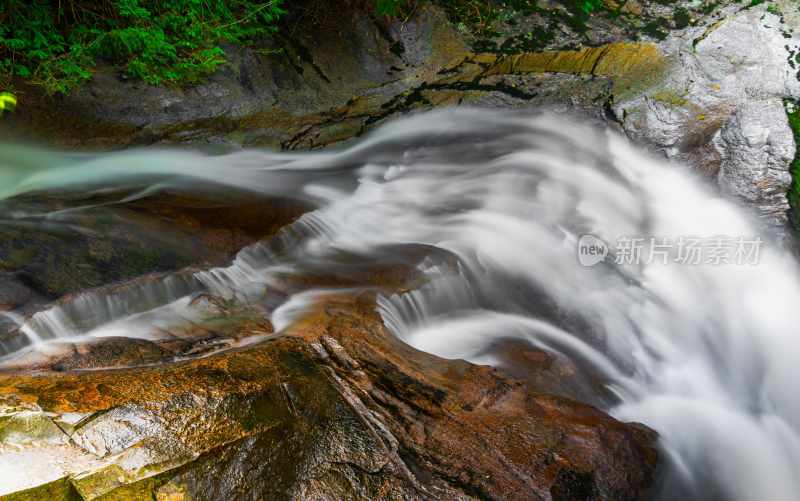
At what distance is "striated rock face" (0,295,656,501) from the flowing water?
767mm

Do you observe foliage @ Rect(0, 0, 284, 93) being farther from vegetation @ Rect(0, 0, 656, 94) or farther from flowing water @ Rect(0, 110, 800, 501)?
flowing water @ Rect(0, 110, 800, 501)

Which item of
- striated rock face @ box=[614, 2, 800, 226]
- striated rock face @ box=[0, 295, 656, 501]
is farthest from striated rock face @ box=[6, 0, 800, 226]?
striated rock face @ box=[0, 295, 656, 501]

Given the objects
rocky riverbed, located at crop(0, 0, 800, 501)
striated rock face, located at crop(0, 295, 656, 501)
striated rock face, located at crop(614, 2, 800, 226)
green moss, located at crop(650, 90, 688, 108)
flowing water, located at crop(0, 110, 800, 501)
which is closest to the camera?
striated rock face, located at crop(0, 295, 656, 501)

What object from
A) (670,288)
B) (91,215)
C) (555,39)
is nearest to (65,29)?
(91,215)

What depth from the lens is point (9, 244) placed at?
3.66 m

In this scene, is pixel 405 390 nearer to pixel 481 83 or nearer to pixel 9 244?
pixel 9 244

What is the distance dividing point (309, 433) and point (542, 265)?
336 cm

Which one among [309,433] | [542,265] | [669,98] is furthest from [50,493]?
[669,98]

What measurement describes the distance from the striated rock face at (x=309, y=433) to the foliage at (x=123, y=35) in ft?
12.5

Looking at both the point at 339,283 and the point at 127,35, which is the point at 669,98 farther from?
the point at 127,35

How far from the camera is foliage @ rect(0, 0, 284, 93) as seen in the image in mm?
4957

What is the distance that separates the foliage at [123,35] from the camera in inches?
195

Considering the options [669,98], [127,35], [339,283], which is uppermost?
[127,35]

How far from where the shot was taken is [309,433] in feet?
7.68
